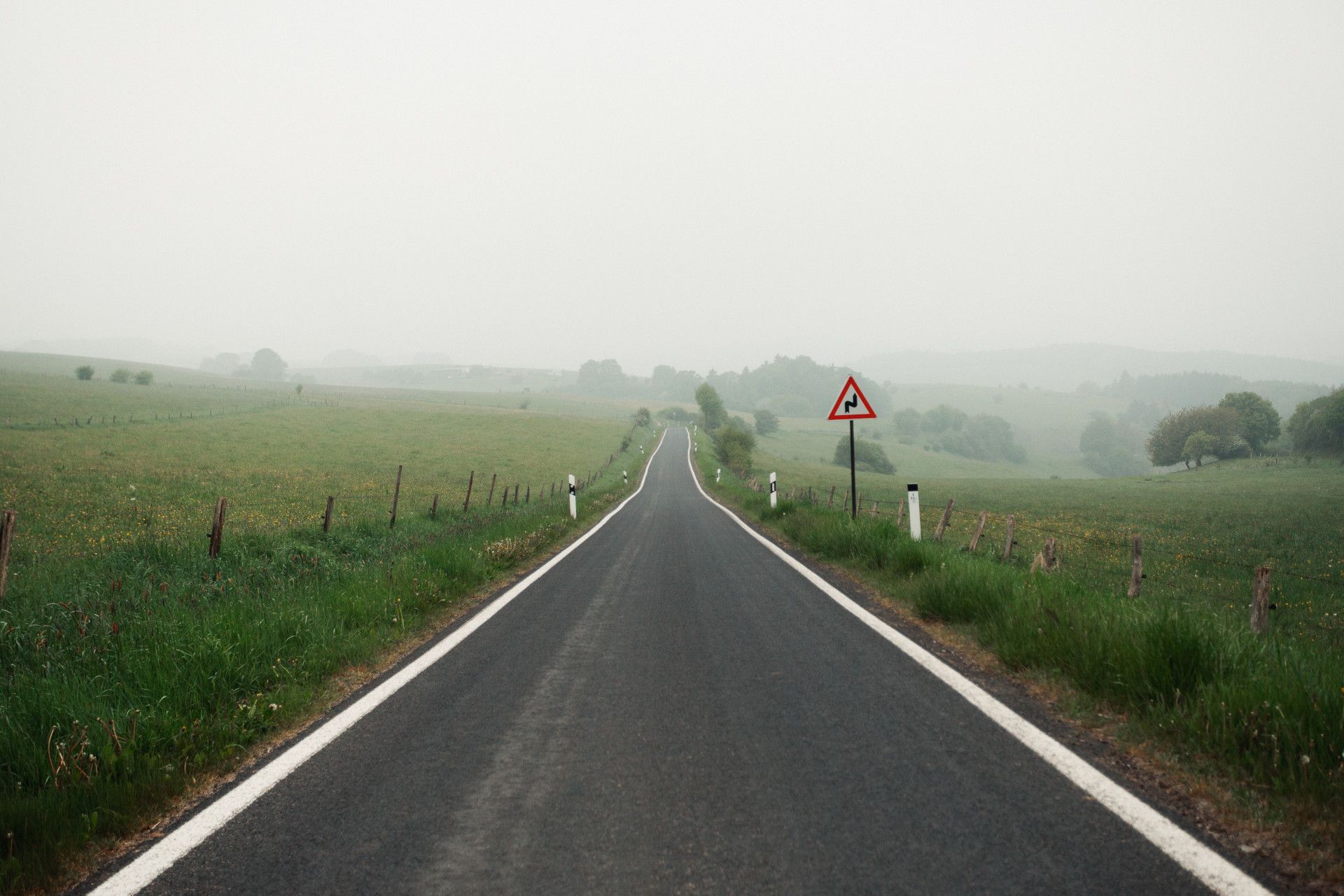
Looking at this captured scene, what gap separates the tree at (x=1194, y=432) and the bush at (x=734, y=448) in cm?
5133

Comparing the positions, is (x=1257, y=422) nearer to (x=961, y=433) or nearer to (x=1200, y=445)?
(x=1200, y=445)

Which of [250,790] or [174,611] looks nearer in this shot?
[250,790]

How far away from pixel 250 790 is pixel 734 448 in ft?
201

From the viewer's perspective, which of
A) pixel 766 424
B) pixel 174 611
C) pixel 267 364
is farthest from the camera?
pixel 267 364

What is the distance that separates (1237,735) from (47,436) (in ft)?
149

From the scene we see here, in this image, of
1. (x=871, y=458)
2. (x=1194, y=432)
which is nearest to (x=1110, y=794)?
(x=871, y=458)

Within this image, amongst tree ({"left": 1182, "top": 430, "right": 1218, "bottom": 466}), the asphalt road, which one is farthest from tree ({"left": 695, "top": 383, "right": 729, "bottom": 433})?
the asphalt road

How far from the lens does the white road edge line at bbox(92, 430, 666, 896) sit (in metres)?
2.47

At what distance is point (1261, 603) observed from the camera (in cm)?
510

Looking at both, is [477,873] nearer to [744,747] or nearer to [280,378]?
[744,747]

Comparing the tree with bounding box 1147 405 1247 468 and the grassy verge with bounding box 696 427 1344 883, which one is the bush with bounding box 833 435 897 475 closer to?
the tree with bounding box 1147 405 1247 468

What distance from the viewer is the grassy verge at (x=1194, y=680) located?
8.91 feet

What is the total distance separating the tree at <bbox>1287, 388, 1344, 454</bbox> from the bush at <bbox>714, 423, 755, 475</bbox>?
169ft

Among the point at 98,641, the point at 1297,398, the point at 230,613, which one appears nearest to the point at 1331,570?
the point at 230,613
